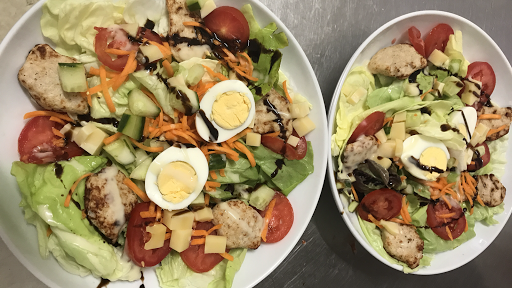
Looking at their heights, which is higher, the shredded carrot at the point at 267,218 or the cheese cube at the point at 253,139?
the cheese cube at the point at 253,139

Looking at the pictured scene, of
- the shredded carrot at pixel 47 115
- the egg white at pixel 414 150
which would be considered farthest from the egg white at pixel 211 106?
the egg white at pixel 414 150

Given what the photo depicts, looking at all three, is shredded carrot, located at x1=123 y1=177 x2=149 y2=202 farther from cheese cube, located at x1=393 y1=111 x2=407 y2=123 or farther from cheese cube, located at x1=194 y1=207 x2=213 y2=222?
cheese cube, located at x1=393 y1=111 x2=407 y2=123

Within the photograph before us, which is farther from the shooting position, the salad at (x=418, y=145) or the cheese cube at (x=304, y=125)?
the salad at (x=418, y=145)

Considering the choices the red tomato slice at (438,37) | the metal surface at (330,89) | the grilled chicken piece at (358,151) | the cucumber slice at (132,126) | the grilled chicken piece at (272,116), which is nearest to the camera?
the cucumber slice at (132,126)

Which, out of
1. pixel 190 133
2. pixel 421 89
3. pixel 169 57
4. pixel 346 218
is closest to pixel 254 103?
pixel 190 133

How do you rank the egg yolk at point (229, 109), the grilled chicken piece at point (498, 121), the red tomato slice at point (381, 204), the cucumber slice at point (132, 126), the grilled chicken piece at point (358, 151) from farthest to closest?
1. the grilled chicken piece at point (498, 121)
2. the red tomato slice at point (381, 204)
3. the grilled chicken piece at point (358, 151)
4. the egg yolk at point (229, 109)
5. the cucumber slice at point (132, 126)

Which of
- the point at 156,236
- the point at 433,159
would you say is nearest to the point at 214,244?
the point at 156,236

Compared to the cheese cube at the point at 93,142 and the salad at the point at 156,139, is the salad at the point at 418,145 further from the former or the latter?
the cheese cube at the point at 93,142
